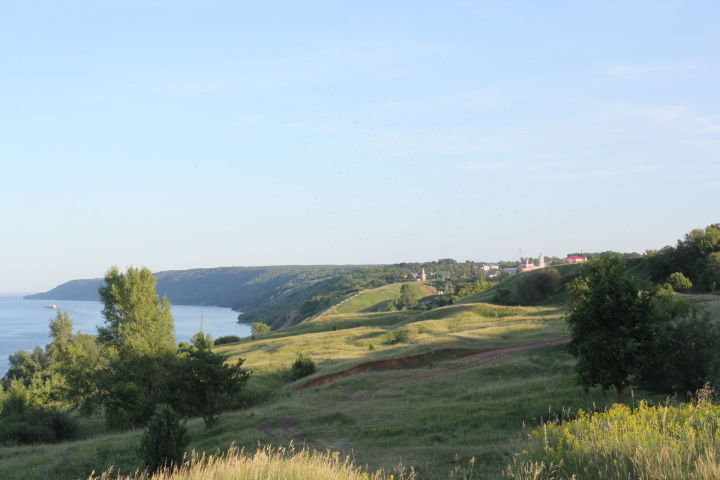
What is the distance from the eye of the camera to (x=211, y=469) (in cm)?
808

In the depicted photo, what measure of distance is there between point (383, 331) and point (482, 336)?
1748 centimetres

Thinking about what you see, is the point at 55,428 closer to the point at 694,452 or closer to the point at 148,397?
the point at 148,397

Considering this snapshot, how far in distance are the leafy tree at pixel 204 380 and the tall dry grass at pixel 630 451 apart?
21.6 metres

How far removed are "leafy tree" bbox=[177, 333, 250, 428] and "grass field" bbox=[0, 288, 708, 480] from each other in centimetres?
109

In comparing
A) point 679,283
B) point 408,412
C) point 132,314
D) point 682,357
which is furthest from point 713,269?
point 132,314

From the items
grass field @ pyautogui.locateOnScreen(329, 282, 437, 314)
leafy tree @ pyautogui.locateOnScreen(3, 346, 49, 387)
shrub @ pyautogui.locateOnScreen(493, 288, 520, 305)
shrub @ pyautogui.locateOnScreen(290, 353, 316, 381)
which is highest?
shrub @ pyautogui.locateOnScreen(493, 288, 520, 305)

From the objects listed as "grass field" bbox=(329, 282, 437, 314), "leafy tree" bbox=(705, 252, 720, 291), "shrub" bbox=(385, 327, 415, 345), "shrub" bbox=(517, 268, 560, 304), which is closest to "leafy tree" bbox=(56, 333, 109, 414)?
"shrub" bbox=(385, 327, 415, 345)

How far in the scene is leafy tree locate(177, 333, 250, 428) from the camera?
1134 inches

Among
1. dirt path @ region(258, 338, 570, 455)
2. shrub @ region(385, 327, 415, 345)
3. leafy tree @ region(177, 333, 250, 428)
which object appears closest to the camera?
dirt path @ region(258, 338, 570, 455)

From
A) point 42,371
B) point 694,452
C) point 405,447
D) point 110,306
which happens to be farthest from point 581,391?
point 42,371

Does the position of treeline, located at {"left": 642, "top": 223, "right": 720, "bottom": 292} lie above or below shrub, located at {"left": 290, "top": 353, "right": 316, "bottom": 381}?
above

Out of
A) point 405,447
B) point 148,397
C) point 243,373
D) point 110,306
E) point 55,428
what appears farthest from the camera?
point 110,306

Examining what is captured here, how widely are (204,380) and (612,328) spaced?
19160 mm

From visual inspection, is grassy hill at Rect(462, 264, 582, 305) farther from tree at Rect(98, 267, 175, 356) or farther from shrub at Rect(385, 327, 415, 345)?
tree at Rect(98, 267, 175, 356)
